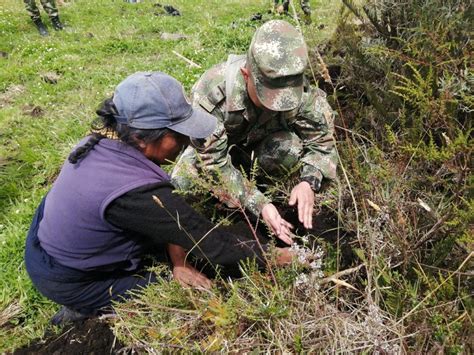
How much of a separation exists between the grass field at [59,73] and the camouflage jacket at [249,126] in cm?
56

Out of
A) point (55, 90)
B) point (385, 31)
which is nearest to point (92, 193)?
point (385, 31)

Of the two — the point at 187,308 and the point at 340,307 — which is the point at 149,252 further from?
the point at 340,307

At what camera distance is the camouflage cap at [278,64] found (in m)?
2.27

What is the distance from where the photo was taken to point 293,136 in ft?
10.0

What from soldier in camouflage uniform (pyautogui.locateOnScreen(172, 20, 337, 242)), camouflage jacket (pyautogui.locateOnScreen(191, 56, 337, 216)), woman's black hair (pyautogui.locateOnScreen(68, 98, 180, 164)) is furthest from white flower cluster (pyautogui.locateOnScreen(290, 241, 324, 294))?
woman's black hair (pyautogui.locateOnScreen(68, 98, 180, 164))

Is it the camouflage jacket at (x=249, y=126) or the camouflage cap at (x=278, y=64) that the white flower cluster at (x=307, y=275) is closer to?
the camouflage jacket at (x=249, y=126)

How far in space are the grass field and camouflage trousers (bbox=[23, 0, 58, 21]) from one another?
11.9 inches

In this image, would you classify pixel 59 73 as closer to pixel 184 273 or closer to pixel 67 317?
pixel 67 317

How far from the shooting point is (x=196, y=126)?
75.6 inches

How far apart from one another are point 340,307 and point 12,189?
2.82 metres

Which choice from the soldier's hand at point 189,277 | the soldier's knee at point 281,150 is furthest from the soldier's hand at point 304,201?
the soldier's hand at point 189,277

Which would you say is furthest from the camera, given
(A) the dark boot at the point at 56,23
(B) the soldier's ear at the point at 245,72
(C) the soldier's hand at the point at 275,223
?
(A) the dark boot at the point at 56,23

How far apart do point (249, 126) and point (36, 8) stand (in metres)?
7.02

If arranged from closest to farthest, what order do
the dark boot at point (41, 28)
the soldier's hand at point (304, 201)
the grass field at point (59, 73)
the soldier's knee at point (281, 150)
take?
the soldier's hand at point (304, 201) < the grass field at point (59, 73) < the soldier's knee at point (281, 150) < the dark boot at point (41, 28)
